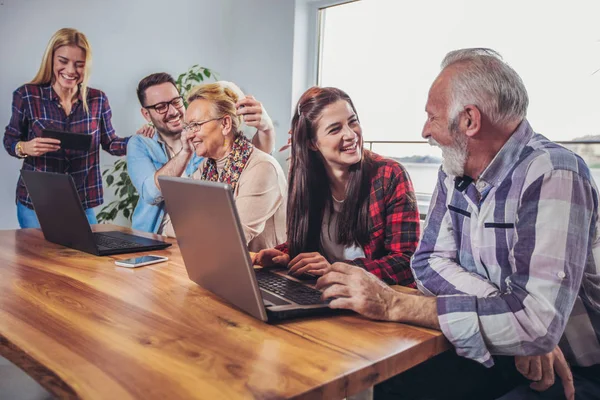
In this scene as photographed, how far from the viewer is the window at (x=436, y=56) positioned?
246cm

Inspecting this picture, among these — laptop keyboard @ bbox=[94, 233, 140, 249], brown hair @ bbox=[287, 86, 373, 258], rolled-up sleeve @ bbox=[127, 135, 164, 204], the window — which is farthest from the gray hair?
rolled-up sleeve @ bbox=[127, 135, 164, 204]

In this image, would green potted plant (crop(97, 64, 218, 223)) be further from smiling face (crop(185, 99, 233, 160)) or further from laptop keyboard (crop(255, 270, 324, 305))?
laptop keyboard (crop(255, 270, 324, 305))

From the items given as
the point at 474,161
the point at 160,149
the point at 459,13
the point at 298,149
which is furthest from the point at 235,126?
the point at 459,13

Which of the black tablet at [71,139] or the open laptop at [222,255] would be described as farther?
the black tablet at [71,139]

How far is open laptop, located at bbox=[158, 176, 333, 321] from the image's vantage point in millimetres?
870

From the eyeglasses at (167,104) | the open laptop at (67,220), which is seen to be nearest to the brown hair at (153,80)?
the eyeglasses at (167,104)

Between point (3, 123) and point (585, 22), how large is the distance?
3.18 meters

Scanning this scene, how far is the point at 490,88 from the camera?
1096mm

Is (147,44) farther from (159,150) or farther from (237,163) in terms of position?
(237,163)

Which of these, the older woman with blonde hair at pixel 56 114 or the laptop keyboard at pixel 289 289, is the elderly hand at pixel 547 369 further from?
the older woman with blonde hair at pixel 56 114

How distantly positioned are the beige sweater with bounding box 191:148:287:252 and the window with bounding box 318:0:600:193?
1.31m

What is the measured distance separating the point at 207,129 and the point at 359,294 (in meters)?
1.34

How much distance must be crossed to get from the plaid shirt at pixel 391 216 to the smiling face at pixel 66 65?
2102 millimetres

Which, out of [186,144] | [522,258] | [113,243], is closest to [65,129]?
[186,144]
